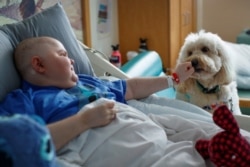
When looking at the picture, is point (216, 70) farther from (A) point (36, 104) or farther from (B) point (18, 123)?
(B) point (18, 123)

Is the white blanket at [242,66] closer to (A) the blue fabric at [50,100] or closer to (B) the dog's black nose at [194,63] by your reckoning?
(B) the dog's black nose at [194,63]

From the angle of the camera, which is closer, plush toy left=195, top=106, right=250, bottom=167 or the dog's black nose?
plush toy left=195, top=106, right=250, bottom=167

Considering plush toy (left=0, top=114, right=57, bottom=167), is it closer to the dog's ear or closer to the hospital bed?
the hospital bed

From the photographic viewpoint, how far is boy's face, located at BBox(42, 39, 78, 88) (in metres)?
1.27

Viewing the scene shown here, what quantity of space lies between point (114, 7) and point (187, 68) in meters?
1.70

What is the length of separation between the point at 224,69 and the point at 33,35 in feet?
3.58

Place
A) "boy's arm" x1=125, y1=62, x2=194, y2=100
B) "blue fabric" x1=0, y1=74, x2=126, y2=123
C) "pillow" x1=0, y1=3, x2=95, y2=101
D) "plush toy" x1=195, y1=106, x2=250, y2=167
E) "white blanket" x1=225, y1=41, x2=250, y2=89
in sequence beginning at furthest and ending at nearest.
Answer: "white blanket" x1=225, y1=41, x2=250, y2=89 < "boy's arm" x1=125, y1=62, x2=194, y2=100 < "pillow" x1=0, y1=3, x2=95, y2=101 < "blue fabric" x1=0, y1=74, x2=126, y2=123 < "plush toy" x1=195, y1=106, x2=250, y2=167

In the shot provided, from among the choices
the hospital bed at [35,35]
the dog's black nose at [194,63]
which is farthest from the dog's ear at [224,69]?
the hospital bed at [35,35]

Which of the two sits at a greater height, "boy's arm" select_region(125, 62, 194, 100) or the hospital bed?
the hospital bed

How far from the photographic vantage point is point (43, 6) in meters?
2.15

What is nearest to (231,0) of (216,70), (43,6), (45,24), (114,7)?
(114,7)

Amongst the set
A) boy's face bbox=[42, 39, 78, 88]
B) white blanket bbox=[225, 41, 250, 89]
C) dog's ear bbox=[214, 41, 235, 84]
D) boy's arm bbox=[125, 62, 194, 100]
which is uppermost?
boy's face bbox=[42, 39, 78, 88]

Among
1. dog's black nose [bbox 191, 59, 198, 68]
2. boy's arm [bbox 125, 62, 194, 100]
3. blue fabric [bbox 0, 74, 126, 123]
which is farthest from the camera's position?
dog's black nose [bbox 191, 59, 198, 68]

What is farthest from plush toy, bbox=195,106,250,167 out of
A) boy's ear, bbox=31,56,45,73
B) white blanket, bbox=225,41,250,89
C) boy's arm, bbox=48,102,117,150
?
white blanket, bbox=225,41,250,89
